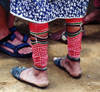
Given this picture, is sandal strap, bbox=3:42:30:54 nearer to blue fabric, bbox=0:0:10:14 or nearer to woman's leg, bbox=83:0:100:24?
blue fabric, bbox=0:0:10:14

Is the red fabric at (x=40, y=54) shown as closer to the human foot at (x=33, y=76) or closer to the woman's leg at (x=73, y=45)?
the human foot at (x=33, y=76)

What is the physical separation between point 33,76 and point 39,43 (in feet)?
0.92

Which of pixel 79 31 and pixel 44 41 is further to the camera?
pixel 79 31

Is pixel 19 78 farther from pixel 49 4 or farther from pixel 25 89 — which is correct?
pixel 49 4

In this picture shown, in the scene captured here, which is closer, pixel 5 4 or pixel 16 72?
pixel 16 72

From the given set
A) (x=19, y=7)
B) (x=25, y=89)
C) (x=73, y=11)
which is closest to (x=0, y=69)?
(x=25, y=89)

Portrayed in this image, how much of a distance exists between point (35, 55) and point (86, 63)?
1.92 feet

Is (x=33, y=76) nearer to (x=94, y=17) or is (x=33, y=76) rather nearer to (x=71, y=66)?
(x=71, y=66)

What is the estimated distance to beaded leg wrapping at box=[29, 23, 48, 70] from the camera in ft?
3.47

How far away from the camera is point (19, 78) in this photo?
1276 millimetres

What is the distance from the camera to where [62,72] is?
1.41 metres

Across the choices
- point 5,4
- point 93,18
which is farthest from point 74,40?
point 93,18

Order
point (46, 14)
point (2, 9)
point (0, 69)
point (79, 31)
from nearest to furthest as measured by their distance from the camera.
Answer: point (46, 14) < point (79, 31) < point (0, 69) < point (2, 9)

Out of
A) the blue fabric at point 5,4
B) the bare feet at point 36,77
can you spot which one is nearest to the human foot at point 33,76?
the bare feet at point 36,77
